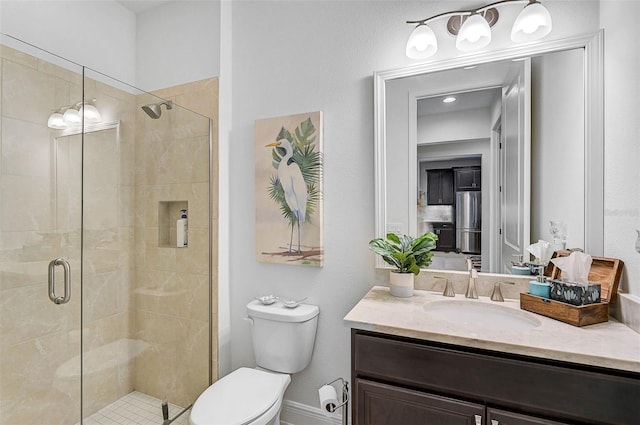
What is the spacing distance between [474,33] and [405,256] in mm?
1006

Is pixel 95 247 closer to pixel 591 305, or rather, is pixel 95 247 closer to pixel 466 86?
pixel 466 86

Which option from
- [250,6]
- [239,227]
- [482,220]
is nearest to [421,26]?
[482,220]

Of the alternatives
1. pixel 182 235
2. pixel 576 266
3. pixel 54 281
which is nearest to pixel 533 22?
pixel 576 266

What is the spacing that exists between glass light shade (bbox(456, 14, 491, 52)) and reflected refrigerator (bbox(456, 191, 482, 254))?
0.65 metres

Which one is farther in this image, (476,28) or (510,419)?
(476,28)

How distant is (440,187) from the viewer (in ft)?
5.04

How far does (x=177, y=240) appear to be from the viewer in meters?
2.00

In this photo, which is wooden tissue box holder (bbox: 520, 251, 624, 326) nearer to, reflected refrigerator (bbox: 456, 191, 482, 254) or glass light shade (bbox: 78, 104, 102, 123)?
reflected refrigerator (bbox: 456, 191, 482, 254)

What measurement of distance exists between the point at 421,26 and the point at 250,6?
111 centimetres

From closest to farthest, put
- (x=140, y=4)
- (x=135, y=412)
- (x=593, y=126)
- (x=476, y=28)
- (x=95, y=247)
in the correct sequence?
(x=593, y=126)
(x=476, y=28)
(x=95, y=247)
(x=135, y=412)
(x=140, y=4)

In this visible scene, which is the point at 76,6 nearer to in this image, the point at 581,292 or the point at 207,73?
the point at 207,73

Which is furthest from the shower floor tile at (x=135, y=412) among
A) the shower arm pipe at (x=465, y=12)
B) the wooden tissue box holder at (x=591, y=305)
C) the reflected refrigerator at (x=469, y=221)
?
the shower arm pipe at (x=465, y=12)

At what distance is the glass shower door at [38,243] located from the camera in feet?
4.76

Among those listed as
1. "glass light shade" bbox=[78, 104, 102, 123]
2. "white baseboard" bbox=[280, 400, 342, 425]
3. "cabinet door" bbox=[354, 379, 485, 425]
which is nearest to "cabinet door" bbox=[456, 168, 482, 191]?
"cabinet door" bbox=[354, 379, 485, 425]
